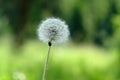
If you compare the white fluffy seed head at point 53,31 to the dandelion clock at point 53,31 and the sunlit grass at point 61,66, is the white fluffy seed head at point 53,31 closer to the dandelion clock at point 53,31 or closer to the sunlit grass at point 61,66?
the dandelion clock at point 53,31

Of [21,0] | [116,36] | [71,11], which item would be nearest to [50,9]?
[71,11]

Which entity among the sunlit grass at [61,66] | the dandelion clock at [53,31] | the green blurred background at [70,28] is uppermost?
the green blurred background at [70,28]

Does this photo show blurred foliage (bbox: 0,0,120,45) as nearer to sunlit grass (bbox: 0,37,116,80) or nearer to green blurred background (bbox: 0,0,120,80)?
green blurred background (bbox: 0,0,120,80)

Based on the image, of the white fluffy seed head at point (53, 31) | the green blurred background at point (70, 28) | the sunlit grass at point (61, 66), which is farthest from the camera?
the green blurred background at point (70, 28)

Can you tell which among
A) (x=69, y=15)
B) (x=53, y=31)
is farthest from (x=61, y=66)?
(x=69, y=15)

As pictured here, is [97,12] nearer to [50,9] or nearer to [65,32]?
[50,9]

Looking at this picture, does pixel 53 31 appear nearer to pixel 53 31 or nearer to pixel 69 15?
pixel 53 31

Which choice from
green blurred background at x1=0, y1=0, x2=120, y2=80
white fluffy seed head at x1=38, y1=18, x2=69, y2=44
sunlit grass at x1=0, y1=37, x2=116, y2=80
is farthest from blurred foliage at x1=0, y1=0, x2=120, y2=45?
white fluffy seed head at x1=38, y1=18, x2=69, y2=44

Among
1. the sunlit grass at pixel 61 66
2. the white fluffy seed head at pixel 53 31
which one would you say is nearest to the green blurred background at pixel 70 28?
the sunlit grass at pixel 61 66

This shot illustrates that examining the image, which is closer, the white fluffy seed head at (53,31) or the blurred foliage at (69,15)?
the white fluffy seed head at (53,31)
